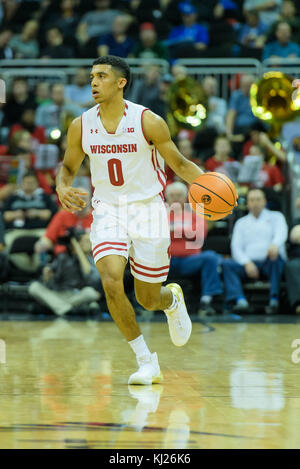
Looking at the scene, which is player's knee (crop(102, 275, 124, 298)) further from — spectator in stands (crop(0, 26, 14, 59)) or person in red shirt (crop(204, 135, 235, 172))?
spectator in stands (crop(0, 26, 14, 59))

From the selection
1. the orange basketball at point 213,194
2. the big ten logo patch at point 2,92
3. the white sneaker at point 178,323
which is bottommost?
the white sneaker at point 178,323

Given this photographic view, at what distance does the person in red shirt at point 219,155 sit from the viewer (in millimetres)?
11523

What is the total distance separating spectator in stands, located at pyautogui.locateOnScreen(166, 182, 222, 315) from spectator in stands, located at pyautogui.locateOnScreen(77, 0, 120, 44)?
19.4 feet

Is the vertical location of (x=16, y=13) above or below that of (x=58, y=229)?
above

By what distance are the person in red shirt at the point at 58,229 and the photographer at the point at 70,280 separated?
85 mm

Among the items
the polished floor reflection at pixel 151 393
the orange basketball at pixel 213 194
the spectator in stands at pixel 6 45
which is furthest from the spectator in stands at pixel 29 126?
the orange basketball at pixel 213 194

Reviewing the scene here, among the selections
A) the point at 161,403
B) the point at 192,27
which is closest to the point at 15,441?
the point at 161,403

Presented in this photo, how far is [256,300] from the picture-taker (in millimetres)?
10461

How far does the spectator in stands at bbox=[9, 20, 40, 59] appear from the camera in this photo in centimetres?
1469

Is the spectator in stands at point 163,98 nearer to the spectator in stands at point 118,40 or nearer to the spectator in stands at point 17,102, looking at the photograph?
the spectator in stands at point 118,40

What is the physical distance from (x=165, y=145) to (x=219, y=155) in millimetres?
6121

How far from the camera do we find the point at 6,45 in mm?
14359

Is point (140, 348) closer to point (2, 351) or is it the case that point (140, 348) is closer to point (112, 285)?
point (112, 285)

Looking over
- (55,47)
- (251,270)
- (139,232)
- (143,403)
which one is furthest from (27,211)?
(143,403)
